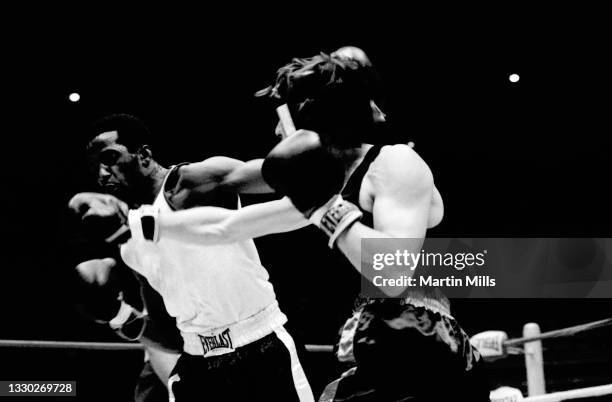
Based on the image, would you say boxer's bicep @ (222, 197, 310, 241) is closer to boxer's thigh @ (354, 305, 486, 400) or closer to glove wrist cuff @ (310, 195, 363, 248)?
glove wrist cuff @ (310, 195, 363, 248)

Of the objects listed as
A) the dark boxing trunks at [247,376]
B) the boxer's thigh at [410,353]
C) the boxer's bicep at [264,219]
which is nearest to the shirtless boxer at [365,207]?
the boxer's thigh at [410,353]

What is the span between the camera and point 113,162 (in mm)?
2447

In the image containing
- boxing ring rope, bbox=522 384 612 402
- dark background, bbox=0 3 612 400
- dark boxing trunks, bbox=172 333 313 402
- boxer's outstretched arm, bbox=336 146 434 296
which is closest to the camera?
boxer's outstretched arm, bbox=336 146 434 296

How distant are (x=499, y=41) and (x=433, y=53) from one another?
1.50 ft

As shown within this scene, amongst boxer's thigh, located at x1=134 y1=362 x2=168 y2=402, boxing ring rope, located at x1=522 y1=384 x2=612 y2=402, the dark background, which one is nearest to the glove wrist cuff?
boxing ring rope, located at x1=522 y1=384 x2=612 y2=402

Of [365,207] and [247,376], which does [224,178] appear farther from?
[365,207]

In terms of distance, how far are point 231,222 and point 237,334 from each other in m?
0.72

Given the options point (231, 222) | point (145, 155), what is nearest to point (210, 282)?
point (145, 155)

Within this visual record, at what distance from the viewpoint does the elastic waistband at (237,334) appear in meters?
2.18

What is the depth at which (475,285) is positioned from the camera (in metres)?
7.06

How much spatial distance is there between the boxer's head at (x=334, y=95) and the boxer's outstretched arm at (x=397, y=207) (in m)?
0.08

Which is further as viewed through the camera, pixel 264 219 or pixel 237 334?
pixel 237 334

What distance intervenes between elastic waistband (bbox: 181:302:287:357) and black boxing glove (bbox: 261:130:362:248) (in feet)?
3.00

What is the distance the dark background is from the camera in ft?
17.2
